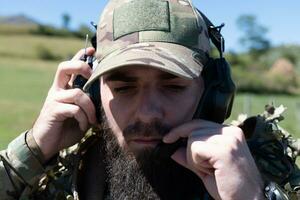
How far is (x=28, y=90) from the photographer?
31.3m

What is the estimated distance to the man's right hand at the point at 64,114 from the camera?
2.47 metres

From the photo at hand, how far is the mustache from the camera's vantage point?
217 cm

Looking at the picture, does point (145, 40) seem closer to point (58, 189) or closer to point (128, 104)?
point (128, 104)

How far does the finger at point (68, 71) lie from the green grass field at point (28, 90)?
1046 millimetres

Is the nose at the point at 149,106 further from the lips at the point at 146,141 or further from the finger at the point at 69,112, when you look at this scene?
the finger at the point at 69,112

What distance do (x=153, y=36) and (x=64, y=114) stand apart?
50 centimetres

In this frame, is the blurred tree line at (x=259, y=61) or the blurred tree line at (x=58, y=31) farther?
the blurred tree line at (x=58, y=31)

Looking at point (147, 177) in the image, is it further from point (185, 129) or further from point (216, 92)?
point (216, 92)

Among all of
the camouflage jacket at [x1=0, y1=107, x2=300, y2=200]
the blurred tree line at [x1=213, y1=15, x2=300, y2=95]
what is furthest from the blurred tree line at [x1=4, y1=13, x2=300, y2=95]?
the camouflage jacket at [x1=0, y1=107, x2=300, y2=200]

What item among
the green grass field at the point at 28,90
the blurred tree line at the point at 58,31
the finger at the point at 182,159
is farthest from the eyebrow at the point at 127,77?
the blurred tree line at the point at 58,31

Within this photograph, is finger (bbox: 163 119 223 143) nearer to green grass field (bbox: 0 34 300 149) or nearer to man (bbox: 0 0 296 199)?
man (bbox: 0 0 296 199)

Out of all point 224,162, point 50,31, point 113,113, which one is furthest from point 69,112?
point 50,31

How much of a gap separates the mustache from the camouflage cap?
22 cm

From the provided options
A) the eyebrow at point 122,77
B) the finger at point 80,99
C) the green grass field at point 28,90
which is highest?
the eyebrow at point 122,77
